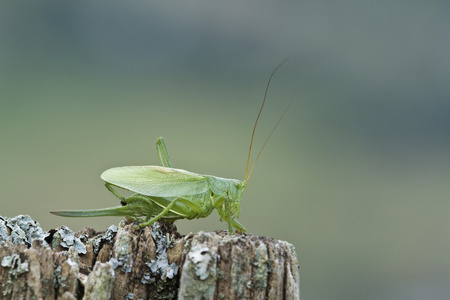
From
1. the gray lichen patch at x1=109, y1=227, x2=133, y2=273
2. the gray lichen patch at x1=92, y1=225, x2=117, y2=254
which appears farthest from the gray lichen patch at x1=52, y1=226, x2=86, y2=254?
the gray lichen patch at x1=109, y1=227, x2=133, y2=273

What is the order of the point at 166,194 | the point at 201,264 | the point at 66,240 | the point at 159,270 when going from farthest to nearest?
1. the point at 166,194
2. the point at 66,240
3. the point at 159,270
4. the point at 201,264

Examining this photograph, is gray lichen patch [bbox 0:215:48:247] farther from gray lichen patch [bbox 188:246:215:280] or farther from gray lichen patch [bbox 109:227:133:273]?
gray lichen patch [bbox 188:246:215:280]

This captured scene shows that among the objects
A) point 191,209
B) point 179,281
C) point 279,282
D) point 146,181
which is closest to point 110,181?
point 146,181

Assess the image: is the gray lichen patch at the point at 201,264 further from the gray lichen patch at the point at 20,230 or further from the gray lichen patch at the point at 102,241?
the gray lichen patch at the point at 20,230

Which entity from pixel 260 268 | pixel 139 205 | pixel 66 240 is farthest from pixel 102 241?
pixel 260 268

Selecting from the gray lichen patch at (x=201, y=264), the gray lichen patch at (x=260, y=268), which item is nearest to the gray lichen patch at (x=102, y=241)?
the gray lichen patch at (x=201, y=264)

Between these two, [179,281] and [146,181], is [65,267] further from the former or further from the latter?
[146,181]

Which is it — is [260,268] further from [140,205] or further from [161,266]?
[140,205]
